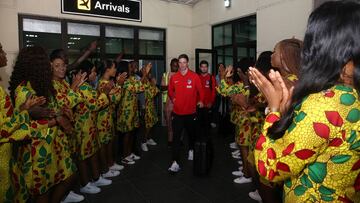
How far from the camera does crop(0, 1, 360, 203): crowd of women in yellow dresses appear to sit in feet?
3.14

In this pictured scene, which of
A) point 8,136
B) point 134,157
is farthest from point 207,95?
point 8,136

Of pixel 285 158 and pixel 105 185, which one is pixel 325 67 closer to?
pixel 285 158

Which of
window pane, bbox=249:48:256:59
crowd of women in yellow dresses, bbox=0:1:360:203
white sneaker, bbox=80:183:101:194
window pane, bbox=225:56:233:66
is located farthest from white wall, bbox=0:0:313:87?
white sneaker, bbox=80:183:101:194

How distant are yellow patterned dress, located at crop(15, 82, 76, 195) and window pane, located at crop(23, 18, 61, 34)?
13.2ft

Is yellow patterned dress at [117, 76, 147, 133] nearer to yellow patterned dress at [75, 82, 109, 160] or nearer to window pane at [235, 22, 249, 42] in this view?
yellow patterned dress at [75, 82, 109, 160]

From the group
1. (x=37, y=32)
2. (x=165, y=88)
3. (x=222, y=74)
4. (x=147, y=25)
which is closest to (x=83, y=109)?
(x=222, y=74)

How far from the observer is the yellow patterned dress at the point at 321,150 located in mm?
948

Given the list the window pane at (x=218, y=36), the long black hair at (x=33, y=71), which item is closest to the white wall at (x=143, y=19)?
the window pane at (x=218, y=36)

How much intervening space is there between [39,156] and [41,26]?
4357mm

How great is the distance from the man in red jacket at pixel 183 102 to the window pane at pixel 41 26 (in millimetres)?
3211

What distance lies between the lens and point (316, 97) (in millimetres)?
968

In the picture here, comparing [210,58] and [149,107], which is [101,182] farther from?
[210,58]

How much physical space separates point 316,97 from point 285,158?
239 millimetres

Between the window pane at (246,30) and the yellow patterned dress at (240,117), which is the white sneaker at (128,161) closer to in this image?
the yellow patterned dress at (240,117)
